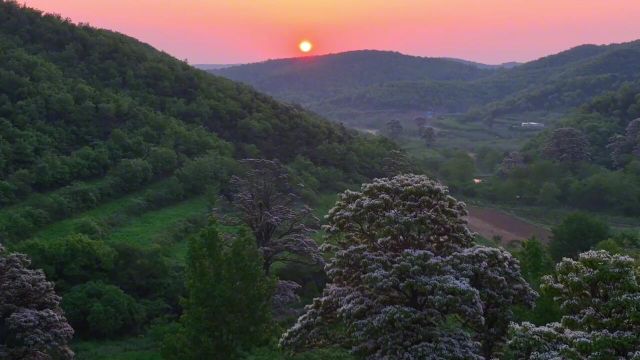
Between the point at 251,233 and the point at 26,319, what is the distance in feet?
37.5

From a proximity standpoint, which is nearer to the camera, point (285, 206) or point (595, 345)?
point (595, 345)

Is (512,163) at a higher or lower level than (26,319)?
lower

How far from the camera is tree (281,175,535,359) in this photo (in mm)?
16812

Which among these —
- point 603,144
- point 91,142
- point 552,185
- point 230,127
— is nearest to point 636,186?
point 552,185

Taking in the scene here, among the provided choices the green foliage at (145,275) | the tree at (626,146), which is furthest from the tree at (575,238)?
the tree at (626,146)

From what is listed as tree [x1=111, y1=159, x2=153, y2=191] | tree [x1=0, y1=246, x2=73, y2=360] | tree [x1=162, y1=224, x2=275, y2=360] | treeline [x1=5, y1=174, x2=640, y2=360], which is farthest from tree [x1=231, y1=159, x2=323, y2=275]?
tree [x1=111, y1=159, x2=153, y2=191]

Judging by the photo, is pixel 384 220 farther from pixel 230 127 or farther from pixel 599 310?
pixel 230 127

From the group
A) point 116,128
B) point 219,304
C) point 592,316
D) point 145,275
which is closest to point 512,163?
point 116,128

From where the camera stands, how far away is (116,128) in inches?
2168

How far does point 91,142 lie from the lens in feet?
171

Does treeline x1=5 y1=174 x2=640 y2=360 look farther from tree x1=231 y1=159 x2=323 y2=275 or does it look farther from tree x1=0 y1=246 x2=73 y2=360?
A: tree x1=231 y1=159 x2=323 y2=275

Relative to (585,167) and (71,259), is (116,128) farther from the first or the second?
(585,167)

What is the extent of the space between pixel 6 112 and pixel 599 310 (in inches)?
1888

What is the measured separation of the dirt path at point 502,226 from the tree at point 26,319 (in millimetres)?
45441
